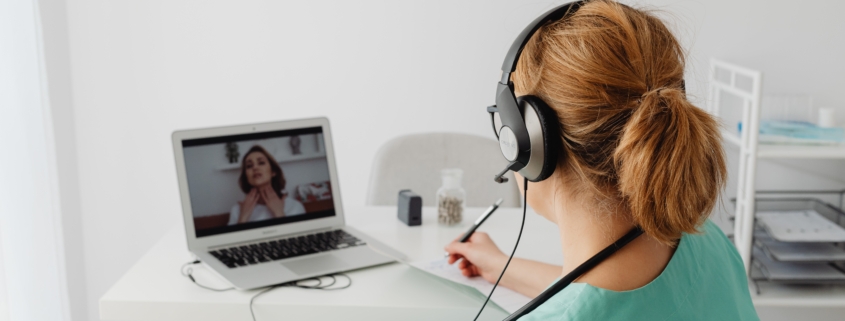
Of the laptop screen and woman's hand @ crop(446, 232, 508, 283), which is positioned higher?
the laptop screen

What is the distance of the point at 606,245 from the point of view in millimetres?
780

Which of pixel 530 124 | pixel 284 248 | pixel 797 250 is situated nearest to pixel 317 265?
pixel 284 248

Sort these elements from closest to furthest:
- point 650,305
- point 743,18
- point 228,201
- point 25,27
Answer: point 650,305
point 228,201
point 25,27
point 743,18

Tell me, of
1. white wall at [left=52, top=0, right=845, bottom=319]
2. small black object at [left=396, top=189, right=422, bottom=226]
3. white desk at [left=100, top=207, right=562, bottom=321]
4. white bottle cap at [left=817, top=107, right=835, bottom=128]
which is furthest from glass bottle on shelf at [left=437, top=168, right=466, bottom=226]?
white bottle cap at [left=817, top=107, right=835, bottom=128]

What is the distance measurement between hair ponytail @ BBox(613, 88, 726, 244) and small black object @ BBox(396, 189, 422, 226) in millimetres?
805

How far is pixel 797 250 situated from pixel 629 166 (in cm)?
162

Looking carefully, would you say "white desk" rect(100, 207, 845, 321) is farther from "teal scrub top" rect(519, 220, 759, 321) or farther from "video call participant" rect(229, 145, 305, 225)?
"teal scrub top" rect(519, 220, 759, 321)

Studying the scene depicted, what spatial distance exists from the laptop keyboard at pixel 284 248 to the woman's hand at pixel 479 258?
219 mm

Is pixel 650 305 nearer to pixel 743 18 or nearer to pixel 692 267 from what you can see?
pixel 692 267

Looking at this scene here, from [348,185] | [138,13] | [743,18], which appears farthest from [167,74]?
[743,18]

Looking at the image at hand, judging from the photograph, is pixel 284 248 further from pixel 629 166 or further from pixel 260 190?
pixel 629 166

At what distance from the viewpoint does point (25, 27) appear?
1980 millimetres

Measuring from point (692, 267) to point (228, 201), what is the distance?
91 centimetres

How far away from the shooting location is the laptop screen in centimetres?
138
